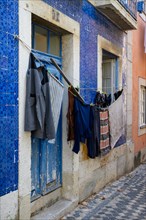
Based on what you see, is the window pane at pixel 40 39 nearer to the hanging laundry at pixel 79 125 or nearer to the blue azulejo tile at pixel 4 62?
the hanging laundry at pixel 79 125

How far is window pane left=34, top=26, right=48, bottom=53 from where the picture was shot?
5.00 m

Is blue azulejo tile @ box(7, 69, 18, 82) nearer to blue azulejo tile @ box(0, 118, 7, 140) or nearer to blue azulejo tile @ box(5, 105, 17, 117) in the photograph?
blue azulejo tile @ box(5, 105, 17, 117)

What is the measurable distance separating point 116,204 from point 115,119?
1997mm

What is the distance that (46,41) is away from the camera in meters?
5.25

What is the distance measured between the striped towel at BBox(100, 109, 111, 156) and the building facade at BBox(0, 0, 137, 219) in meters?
0.36

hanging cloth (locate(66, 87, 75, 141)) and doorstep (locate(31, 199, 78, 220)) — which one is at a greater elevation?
hanging cloth (locate(66, 87, 75, 141))

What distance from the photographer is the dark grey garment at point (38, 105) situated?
4.17 meters

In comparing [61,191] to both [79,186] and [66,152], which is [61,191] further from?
[66,152]

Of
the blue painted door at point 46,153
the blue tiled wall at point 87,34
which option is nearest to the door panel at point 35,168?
the blue painted door at point 46,153

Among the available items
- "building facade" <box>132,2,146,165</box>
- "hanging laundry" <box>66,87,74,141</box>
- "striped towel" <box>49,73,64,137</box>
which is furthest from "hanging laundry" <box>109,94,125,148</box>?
"striped towel" <box>49,73,64,137</box>

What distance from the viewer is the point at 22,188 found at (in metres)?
4.14

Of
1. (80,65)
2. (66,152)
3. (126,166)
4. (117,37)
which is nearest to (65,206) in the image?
(66,152)

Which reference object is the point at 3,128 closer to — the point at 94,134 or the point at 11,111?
the point at 11,111

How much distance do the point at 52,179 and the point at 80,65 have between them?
2159 mm
